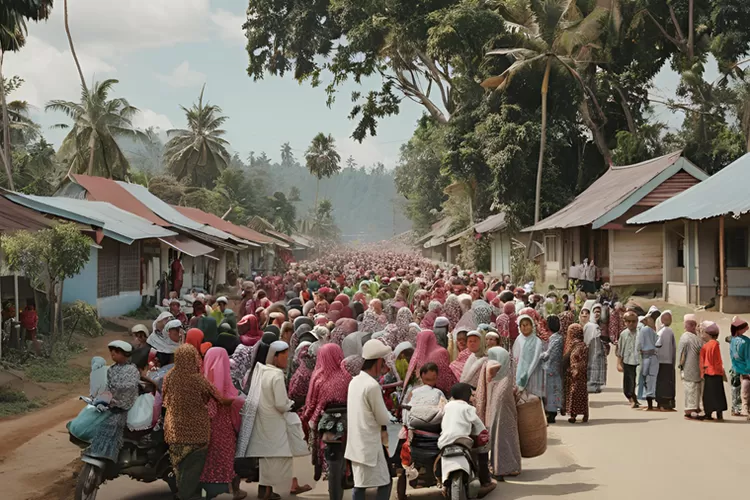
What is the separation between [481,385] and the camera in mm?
8062

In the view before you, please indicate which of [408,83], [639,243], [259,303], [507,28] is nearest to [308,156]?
[408,83]

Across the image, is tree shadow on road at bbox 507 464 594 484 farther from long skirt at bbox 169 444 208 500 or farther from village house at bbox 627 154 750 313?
village house at bbox 627 154 750 313

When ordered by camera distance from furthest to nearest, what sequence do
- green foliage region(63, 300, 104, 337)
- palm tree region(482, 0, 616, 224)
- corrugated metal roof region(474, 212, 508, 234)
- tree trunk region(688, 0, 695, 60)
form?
corrugated metal roof region(474, 212, 508, 234), tree trunk region(688, 0, 695, 60), palm tree region(482, 0, 616, 224), green foliage region(63, 300, 104, 337)

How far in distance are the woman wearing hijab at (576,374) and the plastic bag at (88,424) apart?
6.21 m

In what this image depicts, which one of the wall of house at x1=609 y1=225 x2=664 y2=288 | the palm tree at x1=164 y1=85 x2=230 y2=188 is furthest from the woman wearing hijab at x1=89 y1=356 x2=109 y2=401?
the palm tree at x1=164 y1=85 x2=230 y2=188

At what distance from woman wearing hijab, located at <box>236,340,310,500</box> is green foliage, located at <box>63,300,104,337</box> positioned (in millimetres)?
11992

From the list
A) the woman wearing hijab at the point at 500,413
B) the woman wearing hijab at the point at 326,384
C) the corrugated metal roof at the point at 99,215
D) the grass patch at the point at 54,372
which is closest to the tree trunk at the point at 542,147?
the corrugated metal roof at the point at 99,215

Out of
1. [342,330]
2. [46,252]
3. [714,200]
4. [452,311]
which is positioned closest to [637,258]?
[714,200]

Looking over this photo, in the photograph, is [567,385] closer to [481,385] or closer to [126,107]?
[481,385]

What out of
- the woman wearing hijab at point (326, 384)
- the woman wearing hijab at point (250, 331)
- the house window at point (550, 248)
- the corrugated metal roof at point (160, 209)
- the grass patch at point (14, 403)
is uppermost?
the corrugated metal roof at point (160, 209)

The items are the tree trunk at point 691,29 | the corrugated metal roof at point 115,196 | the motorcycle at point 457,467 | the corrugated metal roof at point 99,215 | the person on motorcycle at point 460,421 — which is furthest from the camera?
the tree trunk at point 691,29

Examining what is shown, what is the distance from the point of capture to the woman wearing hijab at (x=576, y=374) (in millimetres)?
10875

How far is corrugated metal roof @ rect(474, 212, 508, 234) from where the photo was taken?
38828 mm

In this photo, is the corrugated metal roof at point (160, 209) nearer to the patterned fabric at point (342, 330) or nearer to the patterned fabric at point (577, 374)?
the patterned fabric at point (342, 330)
